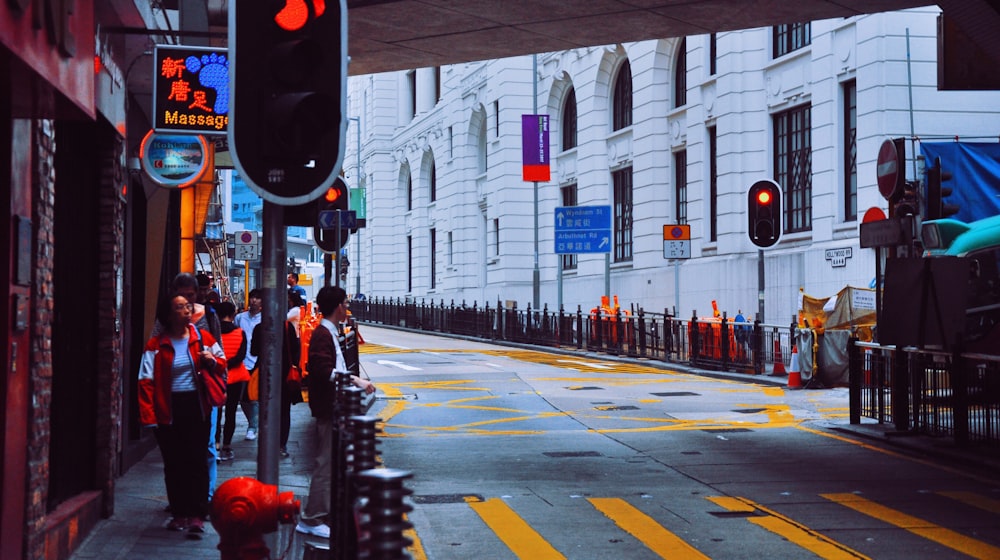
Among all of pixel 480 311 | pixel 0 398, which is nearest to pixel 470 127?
pixel 480 311

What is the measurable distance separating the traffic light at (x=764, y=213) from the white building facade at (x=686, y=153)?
2.99 m

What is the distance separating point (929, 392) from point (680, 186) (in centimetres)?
2366

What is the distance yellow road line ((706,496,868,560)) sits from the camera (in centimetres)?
838

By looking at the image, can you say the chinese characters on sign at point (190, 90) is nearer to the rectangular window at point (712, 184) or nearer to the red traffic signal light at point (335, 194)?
the red traffic signal light at point (335, 194)

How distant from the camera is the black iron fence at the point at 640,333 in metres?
26.2

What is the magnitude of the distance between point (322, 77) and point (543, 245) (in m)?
43.0

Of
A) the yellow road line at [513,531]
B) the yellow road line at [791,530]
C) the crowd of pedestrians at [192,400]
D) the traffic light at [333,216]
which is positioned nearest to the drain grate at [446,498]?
the yellow road line at [513,531]

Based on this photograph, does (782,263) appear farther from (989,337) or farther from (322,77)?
(322,77)

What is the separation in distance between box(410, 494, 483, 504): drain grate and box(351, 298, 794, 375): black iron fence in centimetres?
1437

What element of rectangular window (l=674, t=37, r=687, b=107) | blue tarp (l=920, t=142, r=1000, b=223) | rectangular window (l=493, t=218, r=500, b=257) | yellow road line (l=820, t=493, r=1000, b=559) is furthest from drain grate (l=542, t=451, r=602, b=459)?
rectangular window (l=493, t=218, r=500, b=257)

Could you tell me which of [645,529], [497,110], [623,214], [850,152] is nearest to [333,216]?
[645,529]

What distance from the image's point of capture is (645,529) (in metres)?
9.33

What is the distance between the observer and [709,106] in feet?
113

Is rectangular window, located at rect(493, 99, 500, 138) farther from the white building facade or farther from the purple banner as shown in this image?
the purple banner
